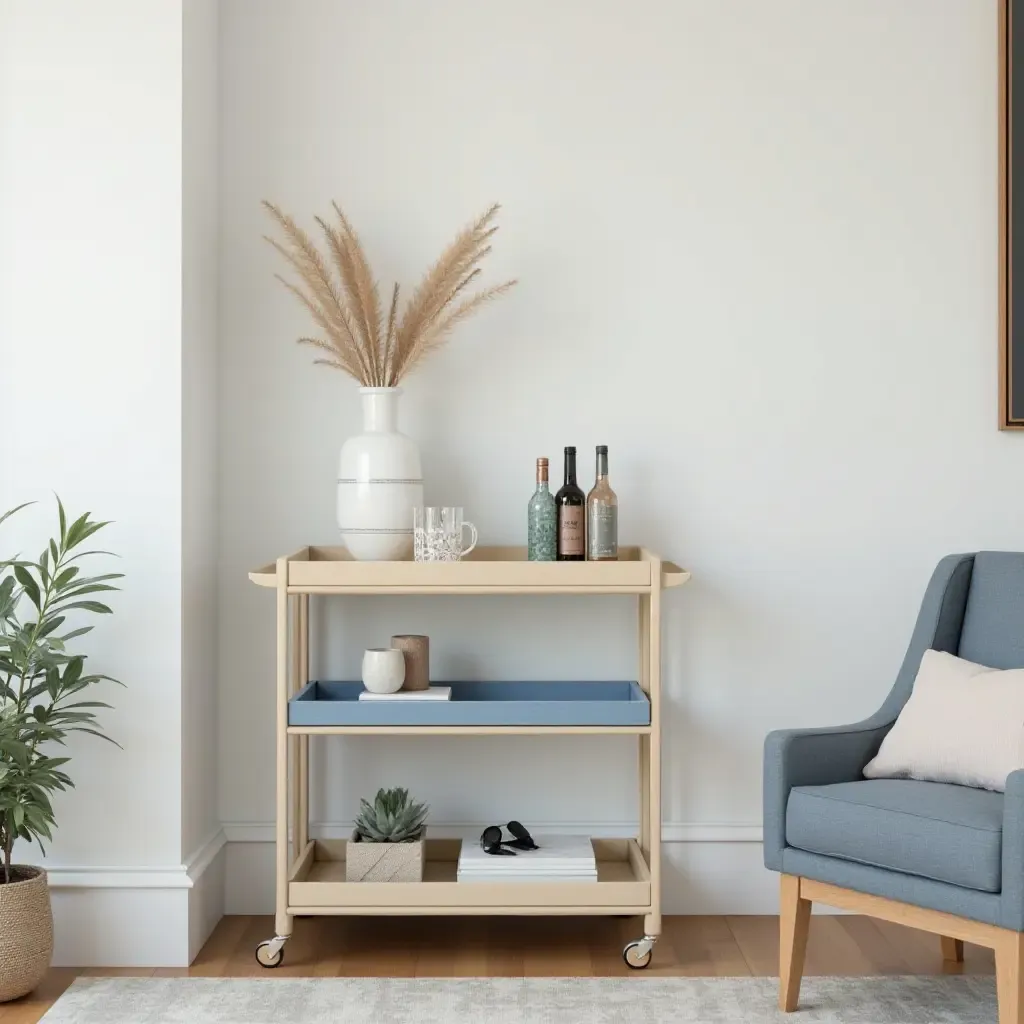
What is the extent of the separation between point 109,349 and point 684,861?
6.02 feet

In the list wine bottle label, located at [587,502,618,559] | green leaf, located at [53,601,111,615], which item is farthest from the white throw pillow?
green leaf, located at [53,601,111,615]

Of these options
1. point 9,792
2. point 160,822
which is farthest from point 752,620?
point 9,792

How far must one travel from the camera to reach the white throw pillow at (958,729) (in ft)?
7.38

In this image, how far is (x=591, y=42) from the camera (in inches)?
114

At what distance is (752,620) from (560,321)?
0.89 meters

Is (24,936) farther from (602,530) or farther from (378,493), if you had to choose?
(602,530)

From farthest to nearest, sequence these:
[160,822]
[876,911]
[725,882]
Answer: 1. [725,882]
2. [160,822]
3. [876,911]

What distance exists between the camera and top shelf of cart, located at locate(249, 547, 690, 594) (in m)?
2.48

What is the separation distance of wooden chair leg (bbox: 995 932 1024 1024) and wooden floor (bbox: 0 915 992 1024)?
522 mm

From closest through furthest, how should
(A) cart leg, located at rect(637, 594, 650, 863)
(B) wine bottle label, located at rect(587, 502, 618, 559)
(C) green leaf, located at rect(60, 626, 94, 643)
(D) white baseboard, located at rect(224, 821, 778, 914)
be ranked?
1. (C) green leaf, located at rect(60, 626, 94, 643)
2. (B) wine bottle label, located at rect(587, 502, 618, 559)
3. (A) cart leg, located at rect(637, 594, 650, 863)
4. (D) white baseboard, located at rect(224, 821, 778, 914)

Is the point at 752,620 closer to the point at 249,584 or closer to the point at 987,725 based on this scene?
the point at 987,725

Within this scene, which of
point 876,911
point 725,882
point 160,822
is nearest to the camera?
point 876,911

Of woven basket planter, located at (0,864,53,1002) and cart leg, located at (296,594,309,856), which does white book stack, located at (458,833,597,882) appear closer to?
cart leg, located at (296,594,309,856)

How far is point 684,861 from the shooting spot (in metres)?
2.91
